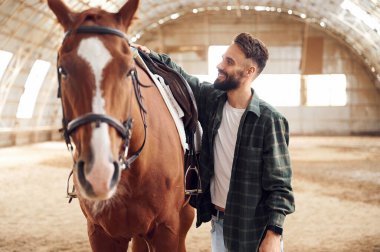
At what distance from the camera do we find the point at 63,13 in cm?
234

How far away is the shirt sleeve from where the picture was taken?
2.77 metres

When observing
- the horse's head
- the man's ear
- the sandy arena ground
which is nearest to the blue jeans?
the man's ear

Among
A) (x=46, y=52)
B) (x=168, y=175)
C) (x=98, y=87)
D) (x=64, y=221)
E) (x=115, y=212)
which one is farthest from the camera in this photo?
(x=46, y=52)

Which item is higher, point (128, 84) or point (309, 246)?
point (128, 84)

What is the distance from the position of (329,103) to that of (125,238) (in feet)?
83.1

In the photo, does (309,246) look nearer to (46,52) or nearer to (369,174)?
(369,174)

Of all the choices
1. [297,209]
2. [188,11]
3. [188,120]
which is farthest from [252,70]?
[188,11]

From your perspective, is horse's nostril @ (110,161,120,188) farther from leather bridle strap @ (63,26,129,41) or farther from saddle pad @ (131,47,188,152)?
saddle pad @ (131,47,188,152)

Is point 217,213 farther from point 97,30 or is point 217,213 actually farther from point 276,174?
point 97,30

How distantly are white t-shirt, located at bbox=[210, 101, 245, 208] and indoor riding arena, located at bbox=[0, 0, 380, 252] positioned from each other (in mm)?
527

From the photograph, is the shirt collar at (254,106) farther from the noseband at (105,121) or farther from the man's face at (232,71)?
the noseband at (105,121)

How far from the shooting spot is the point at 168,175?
2885 millimetres

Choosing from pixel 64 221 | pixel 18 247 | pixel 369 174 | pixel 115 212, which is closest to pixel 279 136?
pixel 115 212

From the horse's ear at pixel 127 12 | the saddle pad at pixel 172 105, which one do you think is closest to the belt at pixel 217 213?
the saddle pad at pixel 172 105
